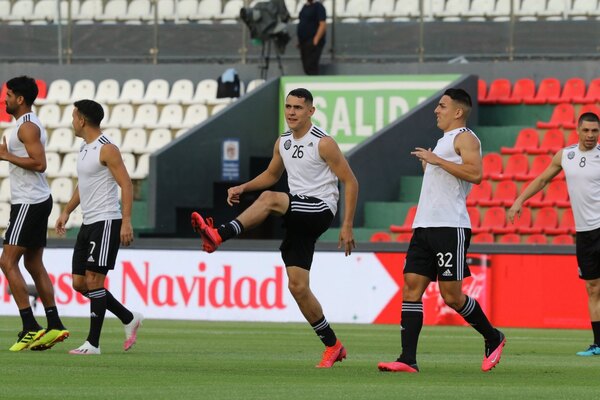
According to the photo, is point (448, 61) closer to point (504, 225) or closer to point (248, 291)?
point (504, 225)

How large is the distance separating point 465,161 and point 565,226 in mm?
12111

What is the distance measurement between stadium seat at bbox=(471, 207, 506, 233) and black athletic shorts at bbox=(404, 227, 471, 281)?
38.3 feet

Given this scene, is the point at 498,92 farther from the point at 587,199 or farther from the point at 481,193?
the point at 587,199

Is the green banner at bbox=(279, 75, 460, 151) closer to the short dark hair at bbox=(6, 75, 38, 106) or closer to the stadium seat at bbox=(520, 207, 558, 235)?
the stadium seat at bbox=(520, 207, 558, 235)

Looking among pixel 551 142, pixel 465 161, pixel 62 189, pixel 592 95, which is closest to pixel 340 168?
pixel 465 161

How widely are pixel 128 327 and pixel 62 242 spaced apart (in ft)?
29.2

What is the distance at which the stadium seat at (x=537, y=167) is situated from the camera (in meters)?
23.0

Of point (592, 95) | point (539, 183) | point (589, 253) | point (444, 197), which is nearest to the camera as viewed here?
Result: point (444, 197)

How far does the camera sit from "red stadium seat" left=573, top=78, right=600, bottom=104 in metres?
24.3

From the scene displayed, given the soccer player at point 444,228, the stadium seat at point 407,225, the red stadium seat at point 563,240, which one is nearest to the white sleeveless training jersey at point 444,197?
the soccer player at point 444,228

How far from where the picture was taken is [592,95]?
24.4 m

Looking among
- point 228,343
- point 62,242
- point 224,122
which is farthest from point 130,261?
point 228,343

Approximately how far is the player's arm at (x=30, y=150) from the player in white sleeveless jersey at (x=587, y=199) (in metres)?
4.38

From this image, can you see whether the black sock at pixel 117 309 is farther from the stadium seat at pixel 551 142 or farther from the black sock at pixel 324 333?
the stadium seat at pixel 551 142
